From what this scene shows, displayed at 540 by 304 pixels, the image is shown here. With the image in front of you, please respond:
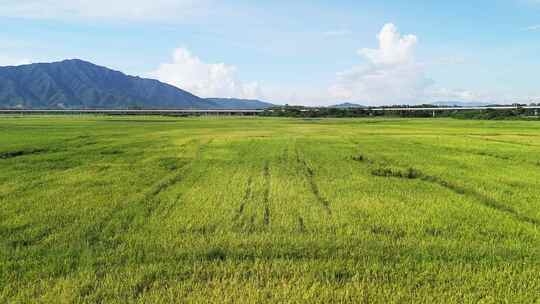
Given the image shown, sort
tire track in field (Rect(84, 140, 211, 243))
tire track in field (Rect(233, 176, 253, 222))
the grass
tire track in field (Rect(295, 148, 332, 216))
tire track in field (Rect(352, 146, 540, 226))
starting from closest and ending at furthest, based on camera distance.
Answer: the grass, tire track in field (Rect(84, 140, 211, 243)), tire track in field (Rect(233, 176, 253, 222)), tire track in field (Rect(352, 146, 540, 226)), tire track in field (Rect(295, 148, 332, 216))

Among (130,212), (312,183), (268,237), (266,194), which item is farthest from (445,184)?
(130,212)

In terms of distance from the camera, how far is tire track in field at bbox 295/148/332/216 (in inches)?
411

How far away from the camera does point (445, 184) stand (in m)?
13.8

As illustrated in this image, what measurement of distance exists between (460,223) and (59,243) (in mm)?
7619

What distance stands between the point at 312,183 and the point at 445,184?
168 inches

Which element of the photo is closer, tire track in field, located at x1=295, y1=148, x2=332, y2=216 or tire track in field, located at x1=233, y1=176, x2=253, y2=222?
tire track in field, located at x1=233, y1=176, x2=253, y2=222

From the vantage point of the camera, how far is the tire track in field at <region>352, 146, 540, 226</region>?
950 cm

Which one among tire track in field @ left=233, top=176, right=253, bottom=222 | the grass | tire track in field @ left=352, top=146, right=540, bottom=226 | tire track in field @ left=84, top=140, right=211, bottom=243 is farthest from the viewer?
tire track in field @ left=352, top=146, right=540, bottom=226

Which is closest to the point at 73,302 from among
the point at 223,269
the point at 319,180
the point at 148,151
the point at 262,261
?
the point at 223,269

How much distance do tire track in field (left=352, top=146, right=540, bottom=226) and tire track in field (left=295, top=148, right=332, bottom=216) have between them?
96.2 inches

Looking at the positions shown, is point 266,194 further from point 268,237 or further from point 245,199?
point 268,237

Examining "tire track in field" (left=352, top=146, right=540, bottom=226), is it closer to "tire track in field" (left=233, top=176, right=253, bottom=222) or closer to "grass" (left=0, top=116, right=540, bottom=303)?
"grass" (left=0, top=116, right=540, bottom=303)

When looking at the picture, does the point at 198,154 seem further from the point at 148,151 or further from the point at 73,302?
the point at 73,302

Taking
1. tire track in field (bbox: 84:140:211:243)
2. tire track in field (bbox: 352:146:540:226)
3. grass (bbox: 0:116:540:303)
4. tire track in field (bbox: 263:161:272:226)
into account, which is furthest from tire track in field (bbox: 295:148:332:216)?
tire track in field (bbox: 84:140:211:243)
